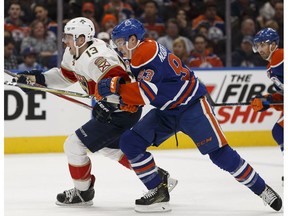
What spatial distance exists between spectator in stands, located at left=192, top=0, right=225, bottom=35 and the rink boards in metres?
0.83

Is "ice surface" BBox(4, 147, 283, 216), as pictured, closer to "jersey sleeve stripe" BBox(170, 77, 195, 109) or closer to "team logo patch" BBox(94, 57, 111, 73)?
"jersey sleeve stripe" BBox(170, 77, 195, 109)

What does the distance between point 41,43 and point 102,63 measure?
12.2 feet

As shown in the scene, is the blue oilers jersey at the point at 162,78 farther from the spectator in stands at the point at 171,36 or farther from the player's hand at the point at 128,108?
the spectator in stands at the point at 171,36

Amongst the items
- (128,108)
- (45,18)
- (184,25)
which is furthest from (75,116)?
(128,108)

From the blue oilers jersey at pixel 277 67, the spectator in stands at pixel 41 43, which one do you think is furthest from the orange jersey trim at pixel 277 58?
the spectator in stands at pixel 41 43

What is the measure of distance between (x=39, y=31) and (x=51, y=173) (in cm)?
224

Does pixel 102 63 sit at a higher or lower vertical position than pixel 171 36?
higher

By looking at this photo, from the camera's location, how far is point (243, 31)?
933cm

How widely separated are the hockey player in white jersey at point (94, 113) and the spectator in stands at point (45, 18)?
3368 mm

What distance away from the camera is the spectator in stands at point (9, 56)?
8.19 metres

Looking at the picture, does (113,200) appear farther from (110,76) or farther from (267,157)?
(267,157)

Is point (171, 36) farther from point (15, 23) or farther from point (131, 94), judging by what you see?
point (131, 94)

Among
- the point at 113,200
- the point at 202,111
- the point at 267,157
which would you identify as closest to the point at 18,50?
the point at 267,157

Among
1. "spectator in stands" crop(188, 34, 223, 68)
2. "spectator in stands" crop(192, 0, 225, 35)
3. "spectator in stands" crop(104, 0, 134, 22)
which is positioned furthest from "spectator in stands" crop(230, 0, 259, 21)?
"spectator in stands" crop(104, 0, 134, 22)
